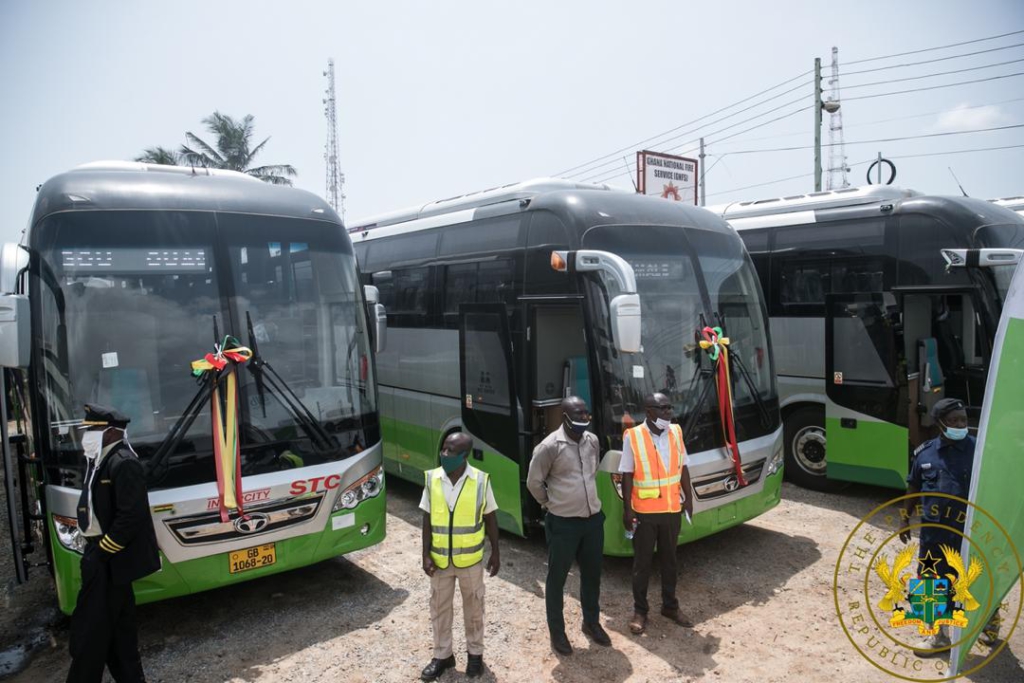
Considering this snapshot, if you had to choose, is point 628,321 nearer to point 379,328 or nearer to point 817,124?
point 379,328

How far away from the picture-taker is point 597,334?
620 cm

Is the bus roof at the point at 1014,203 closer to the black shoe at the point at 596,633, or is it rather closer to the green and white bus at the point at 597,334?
the green and white bus at the point at 597,334

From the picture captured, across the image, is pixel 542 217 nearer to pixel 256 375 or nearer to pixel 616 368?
pixel 616 368

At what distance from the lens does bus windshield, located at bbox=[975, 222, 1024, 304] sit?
24.5 ft

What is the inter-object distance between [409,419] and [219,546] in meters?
3.68

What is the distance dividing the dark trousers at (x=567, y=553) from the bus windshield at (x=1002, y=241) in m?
5.19

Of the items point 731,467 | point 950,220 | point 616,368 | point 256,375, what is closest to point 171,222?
point 256,375

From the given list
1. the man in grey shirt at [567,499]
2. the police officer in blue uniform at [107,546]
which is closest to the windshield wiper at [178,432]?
the police officer in blue uniform at [107,546]

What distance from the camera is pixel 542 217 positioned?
687cm

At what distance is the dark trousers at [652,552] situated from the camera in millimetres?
5566

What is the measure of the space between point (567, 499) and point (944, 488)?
260 centimetres

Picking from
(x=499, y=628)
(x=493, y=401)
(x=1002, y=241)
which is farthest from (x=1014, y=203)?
(x=499, y=628)

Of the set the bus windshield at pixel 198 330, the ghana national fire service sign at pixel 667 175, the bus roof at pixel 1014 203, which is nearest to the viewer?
the bus windshield at pixel 198 330

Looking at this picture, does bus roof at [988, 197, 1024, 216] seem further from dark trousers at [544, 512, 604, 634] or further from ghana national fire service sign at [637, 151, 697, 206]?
ghana national fire service sign at [637, 151, 697, 206]
